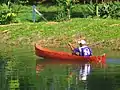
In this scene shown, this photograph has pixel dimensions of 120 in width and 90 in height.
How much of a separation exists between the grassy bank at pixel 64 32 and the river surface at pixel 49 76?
5375 millimetres

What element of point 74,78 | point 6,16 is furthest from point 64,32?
point 74,78

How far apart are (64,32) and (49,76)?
44.6 feet

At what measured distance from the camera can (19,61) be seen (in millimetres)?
25484

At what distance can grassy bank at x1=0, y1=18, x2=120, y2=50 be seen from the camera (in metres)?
32.7

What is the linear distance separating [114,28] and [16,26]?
6711 millimetres

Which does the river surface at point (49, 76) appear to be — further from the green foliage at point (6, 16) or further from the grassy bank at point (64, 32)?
the green foliage at point (6, 16)

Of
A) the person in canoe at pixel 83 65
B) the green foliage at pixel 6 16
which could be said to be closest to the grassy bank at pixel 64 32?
the green foliage at pixel 6 16

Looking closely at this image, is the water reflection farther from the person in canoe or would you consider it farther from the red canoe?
the red canoe

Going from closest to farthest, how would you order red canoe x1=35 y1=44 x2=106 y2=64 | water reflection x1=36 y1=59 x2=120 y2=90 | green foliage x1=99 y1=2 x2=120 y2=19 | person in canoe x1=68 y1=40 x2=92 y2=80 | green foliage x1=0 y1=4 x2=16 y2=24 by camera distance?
1. water reflection x1=36 y1=59 x2=120 y2=90
2. person in canoe x1=68 y1=40 x2=92 y2=80
3. red canoe x1=35 y1=44 x2=106 y2=64
4. green foliage x1=99 y1=2 x2=120 y2=19
5. green foliage x1=0 y1=4 x2=16 y2=24

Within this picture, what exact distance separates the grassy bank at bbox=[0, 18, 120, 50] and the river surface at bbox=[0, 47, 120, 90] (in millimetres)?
5375

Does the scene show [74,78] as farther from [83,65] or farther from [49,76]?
[83,65]

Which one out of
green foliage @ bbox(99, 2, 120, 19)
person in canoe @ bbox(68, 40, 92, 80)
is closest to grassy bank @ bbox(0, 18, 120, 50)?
green foliage @ bbox(99, 2, 120, 19)

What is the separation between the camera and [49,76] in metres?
20.9

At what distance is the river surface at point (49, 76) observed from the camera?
18641 millimetres
